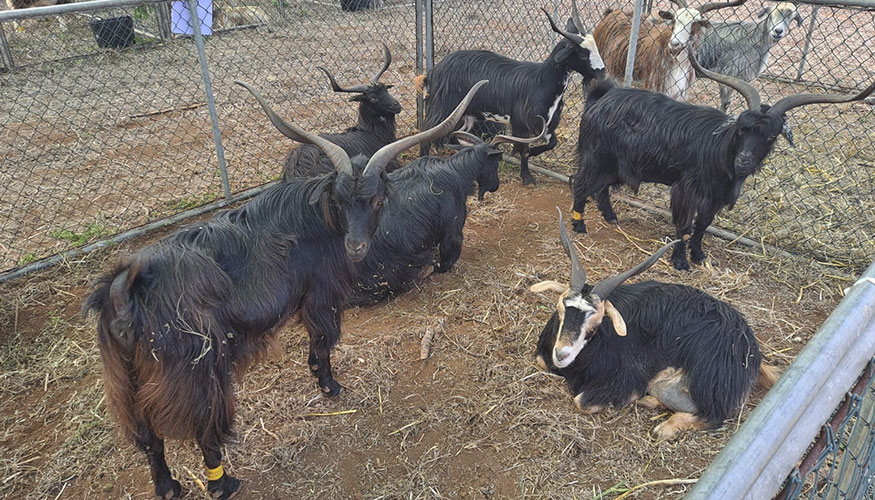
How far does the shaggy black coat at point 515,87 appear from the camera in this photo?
A: 18.7 feet

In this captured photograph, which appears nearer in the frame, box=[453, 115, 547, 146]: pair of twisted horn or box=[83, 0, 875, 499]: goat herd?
box=[83, 0, 875, 499]: goat herd

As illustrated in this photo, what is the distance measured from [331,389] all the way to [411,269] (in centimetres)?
127

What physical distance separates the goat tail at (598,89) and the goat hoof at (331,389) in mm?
3350

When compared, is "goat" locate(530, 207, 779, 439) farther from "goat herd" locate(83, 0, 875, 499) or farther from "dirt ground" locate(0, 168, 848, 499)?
"dirt ground" locate(0, 168, 848, 499)

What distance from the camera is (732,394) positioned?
318cm

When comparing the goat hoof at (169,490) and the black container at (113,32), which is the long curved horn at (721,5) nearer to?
the goat hoof at (169,490)

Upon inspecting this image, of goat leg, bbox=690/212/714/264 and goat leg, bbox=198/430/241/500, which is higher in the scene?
goat leg, bbox=690/212/714/264

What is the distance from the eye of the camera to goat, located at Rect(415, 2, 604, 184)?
5613mm

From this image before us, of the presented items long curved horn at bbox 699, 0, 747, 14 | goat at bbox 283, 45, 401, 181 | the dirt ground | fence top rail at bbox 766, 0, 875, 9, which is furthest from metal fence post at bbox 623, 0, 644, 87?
goat at bbox 283, 45, 401, 181

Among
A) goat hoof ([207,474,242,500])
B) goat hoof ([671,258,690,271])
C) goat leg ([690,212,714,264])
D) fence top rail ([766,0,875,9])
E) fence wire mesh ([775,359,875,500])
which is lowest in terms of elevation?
goat hoof ([207,474,242,500])

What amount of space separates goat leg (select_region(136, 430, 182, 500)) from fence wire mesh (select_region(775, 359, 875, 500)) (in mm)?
2538

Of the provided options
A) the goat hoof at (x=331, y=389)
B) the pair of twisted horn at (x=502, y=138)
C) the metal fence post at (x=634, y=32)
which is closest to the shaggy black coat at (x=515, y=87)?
the pair of twisted horn at (x=502, y=138)

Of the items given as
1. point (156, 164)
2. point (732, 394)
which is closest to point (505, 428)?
point (732, 394)

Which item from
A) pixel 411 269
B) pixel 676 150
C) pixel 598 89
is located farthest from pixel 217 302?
pixel 598 89
